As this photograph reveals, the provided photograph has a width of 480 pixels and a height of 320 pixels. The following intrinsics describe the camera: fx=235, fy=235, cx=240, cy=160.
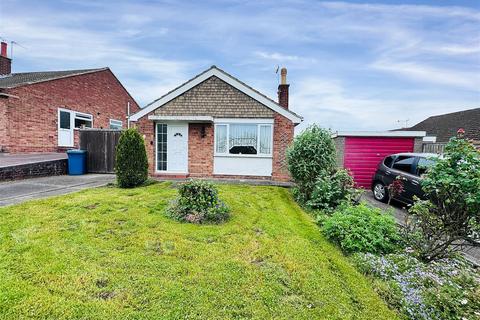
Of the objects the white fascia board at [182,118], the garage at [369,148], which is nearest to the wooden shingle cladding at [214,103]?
the white fascia board at [182,118]

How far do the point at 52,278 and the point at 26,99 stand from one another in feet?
49.7

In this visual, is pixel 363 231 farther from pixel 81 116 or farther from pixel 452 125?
pixel 452 125

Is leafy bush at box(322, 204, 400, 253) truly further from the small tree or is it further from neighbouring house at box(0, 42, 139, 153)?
neighbouring house at box(0, 42, 139, 153)

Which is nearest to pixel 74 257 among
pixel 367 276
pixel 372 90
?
pixel 367 276

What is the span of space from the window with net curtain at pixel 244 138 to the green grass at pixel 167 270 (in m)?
5.53

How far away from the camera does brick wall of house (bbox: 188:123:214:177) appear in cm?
1069

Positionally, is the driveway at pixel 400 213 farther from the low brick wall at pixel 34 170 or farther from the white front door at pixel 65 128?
the white front door at pixel 65 128

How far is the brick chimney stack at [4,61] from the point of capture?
17625mm

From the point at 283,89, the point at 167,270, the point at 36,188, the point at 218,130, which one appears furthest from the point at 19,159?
the point at 283,89

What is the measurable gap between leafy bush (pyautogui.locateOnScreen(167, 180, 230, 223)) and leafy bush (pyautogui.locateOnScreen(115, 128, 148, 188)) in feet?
11.5

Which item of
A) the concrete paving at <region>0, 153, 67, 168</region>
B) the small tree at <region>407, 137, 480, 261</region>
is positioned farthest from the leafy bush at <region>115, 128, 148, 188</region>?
the small tree at <region>407, 137, 480, 261</region>

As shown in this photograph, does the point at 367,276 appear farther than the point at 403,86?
No

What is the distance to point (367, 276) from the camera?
3.46 m

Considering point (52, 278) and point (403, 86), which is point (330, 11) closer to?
point (403, 86)
